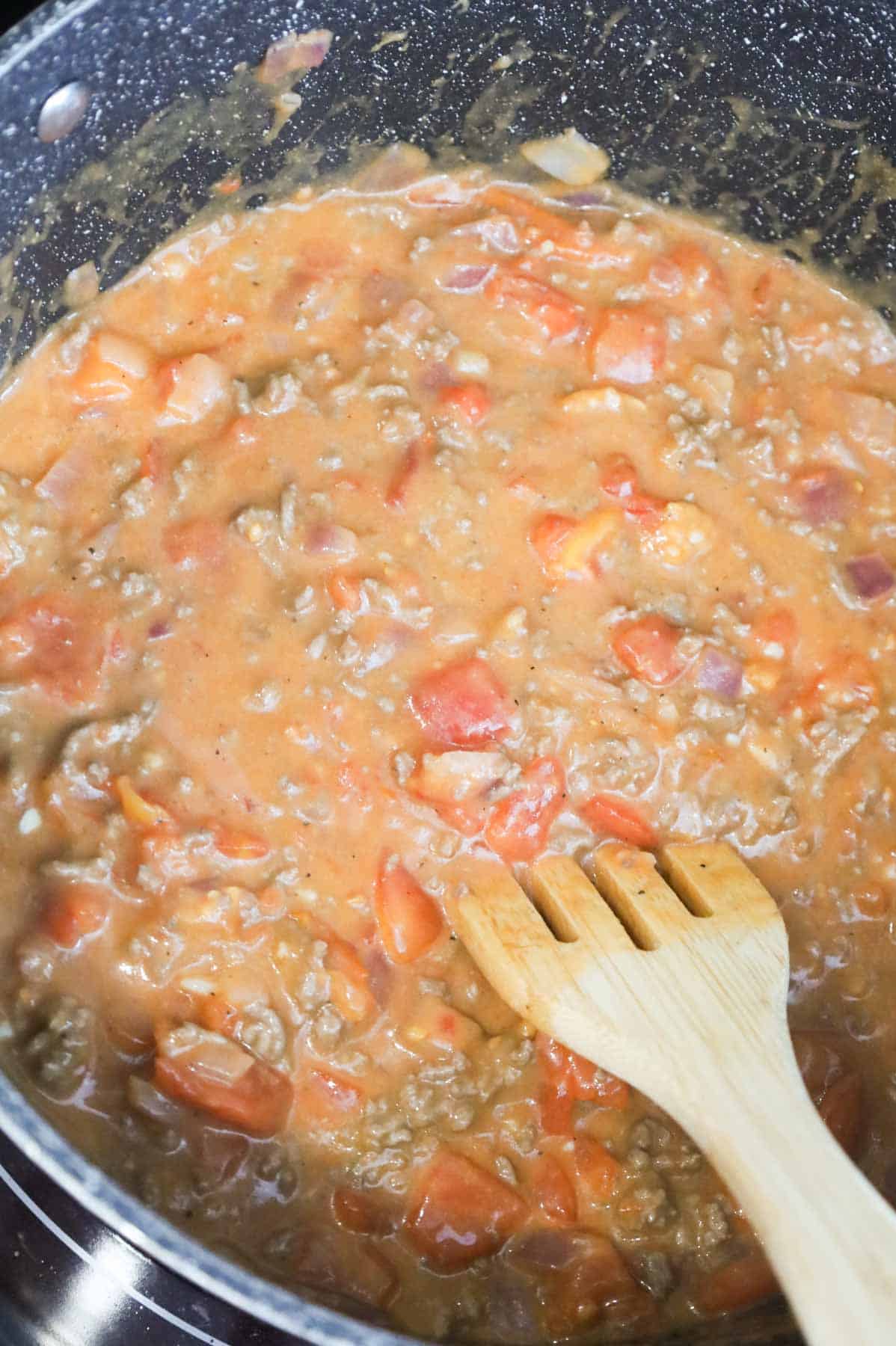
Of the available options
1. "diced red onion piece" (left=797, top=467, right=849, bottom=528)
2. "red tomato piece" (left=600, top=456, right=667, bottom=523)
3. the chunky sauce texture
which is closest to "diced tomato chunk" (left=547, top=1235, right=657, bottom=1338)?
the chunky sauce texture

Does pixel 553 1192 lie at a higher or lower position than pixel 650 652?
lower

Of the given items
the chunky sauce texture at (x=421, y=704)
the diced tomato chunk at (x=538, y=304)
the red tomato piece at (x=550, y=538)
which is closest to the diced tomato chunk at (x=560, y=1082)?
the chunky sauce texture at (x=421, y=704)

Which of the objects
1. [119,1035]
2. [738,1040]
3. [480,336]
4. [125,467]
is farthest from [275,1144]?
[480,336]

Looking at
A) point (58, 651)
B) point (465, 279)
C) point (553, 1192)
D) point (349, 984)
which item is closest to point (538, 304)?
point (465, 279)

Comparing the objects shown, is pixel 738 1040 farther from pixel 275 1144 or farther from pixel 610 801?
pixel 275 1144

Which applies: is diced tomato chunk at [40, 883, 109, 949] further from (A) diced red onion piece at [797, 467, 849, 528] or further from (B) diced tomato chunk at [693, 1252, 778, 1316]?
(A) diced red onion piece at [797, 467, 849, 528]

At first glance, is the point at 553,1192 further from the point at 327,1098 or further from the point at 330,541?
the point at 330,541
